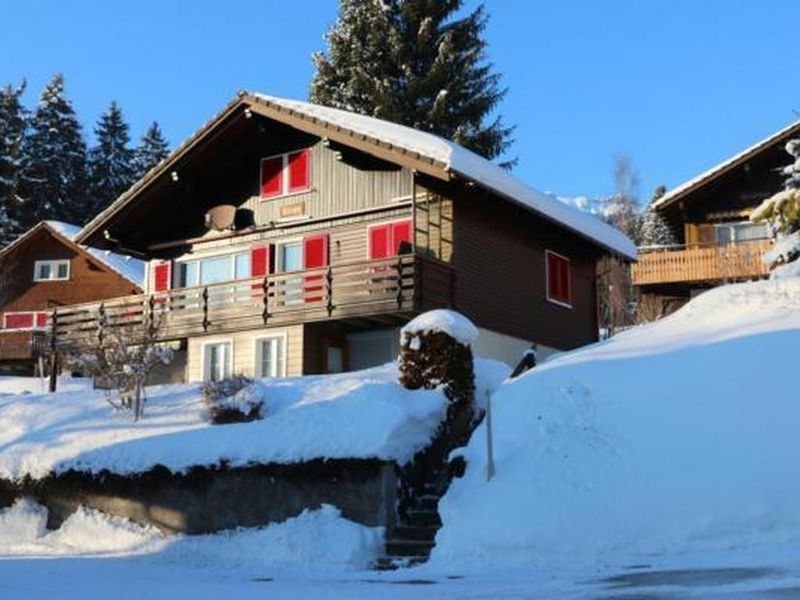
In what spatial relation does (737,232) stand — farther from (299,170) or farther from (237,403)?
(237,403)

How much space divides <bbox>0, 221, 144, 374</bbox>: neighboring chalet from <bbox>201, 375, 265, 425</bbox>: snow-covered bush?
95.2 ft

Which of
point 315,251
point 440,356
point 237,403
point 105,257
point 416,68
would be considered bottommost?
point 237,403

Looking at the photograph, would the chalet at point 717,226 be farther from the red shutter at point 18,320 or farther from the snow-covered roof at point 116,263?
the red shutter at point 18,320

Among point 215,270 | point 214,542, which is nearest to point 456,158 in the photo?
point 215,270

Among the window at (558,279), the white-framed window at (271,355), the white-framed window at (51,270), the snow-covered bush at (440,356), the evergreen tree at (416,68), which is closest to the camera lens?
the snow-covered bush at (440,356)

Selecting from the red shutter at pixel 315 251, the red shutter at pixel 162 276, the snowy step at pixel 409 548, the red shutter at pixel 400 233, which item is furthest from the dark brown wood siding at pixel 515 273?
the snowy step at pixel 409 548

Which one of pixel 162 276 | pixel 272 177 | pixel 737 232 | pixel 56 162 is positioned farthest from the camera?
pixel 56 162

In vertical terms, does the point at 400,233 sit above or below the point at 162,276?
above

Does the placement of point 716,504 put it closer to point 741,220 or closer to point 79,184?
point 741,220

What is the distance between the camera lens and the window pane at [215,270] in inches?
1136

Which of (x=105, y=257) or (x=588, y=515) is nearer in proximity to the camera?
(x=588, y=515)

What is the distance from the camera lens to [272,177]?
2830 cm

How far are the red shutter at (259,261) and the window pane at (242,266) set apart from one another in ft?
0.60

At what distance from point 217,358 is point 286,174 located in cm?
528
